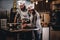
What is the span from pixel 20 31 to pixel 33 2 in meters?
0.26

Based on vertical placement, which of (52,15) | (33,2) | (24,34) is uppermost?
(33,2)

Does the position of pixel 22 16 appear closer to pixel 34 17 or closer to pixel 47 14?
pixel 34 17

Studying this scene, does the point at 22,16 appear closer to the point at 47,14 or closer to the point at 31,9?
the point at 31,9

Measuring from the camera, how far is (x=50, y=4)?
4.28 ft

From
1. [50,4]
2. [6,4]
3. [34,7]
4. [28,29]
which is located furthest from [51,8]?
[6,4]

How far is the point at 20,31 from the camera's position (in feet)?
4.28

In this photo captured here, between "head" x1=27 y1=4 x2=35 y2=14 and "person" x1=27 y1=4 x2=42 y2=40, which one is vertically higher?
"head" x1=27 y1=4 x2=35 y2=14

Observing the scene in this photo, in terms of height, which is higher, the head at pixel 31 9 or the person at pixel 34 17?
the head at pixel 31 9

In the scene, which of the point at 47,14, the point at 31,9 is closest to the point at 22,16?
the point at 31,9

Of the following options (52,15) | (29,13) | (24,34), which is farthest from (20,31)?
(52,15)

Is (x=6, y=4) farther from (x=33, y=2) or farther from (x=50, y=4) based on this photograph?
(x=50, y=4)

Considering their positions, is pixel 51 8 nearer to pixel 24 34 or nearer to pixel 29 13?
pixel 29 13

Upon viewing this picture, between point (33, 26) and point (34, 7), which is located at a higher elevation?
point (34, 7)

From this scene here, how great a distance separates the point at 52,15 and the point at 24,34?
0.28m
